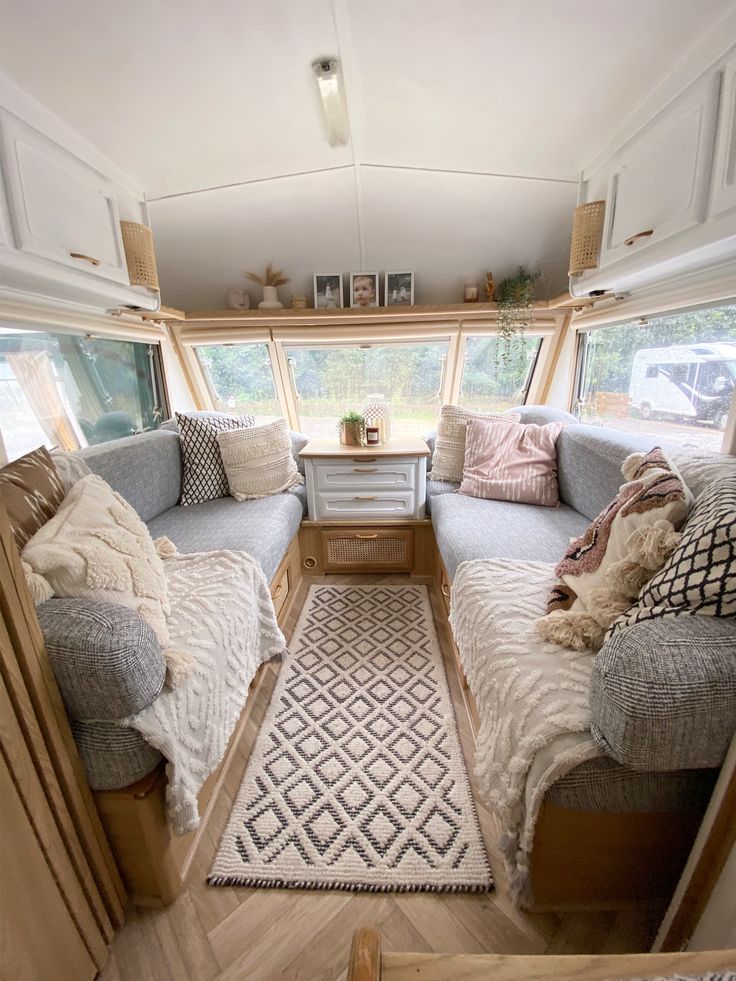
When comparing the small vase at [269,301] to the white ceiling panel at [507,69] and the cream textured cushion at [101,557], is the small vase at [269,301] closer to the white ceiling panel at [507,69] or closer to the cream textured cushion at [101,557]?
the white ceiling panel at [507,69]

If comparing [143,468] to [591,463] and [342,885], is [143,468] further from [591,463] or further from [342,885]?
[591,463]

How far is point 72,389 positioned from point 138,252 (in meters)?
0.75

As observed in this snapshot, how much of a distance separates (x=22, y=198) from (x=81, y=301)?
661mm

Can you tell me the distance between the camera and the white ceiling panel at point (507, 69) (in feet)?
3.81

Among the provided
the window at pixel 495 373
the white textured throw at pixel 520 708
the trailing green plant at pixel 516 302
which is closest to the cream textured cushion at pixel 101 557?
the white textured throw at pixel 520 708

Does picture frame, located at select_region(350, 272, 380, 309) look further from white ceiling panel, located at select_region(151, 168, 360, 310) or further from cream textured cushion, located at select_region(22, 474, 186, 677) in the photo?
cream textured cushion, located at select_region(22, 474, 186, 677)

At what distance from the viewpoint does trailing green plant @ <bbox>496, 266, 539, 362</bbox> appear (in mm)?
2479

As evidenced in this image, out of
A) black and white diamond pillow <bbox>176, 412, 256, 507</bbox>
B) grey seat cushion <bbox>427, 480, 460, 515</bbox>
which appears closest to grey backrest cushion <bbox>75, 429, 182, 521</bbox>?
black and white diamond pillow <bbox>176, 412, 256, 507</bbox>

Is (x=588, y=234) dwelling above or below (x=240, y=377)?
above

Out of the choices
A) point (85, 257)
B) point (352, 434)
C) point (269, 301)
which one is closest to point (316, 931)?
point (352, 434)

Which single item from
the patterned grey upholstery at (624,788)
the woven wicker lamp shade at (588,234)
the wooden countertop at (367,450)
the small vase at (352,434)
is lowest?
the patterned grey upholstery at (624,788)

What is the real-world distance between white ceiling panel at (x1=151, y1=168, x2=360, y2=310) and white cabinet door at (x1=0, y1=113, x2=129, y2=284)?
503mm

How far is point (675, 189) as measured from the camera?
133cm

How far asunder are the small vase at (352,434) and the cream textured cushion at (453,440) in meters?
0.48
